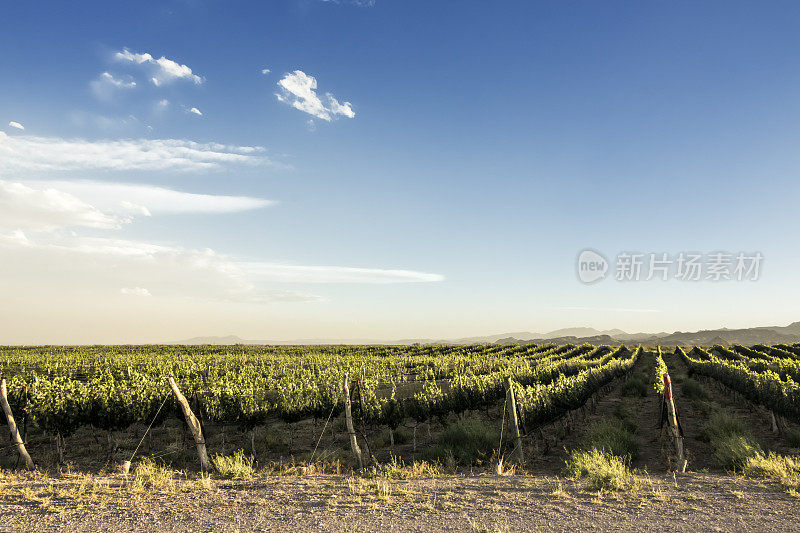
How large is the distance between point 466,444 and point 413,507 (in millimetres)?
5956

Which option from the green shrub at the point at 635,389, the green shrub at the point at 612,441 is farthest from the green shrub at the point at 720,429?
the green shrub at the point at 635,389

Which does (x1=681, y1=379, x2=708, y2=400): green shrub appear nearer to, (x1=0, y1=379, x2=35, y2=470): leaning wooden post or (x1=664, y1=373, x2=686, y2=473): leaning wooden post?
(x1=664, y1=373, x2=686, y2=473): leaning wooden post

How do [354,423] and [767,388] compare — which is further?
[767,388]

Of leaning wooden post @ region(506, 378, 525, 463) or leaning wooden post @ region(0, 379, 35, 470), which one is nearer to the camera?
leaning wooden post @ region(506, 378, 525, 463)

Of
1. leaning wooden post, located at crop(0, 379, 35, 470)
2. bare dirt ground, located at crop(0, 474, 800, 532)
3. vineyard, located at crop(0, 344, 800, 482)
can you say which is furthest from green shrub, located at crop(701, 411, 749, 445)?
leaning wooden post, located at crop(0, 379, 35, 470)

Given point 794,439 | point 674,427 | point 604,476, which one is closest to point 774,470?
point 674,427

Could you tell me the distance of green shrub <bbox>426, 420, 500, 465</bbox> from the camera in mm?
11969

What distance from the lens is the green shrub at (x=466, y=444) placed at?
1197 cm

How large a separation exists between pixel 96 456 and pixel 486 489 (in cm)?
1326

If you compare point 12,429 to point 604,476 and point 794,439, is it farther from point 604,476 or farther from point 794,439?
point 794,439

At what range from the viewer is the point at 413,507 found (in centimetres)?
748

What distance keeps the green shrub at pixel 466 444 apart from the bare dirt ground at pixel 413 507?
121 inches

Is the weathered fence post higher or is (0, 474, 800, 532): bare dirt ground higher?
(0, 474, 800, 532): bare dirt ground

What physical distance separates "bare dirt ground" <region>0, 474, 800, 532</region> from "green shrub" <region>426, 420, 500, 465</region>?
10.1ft
